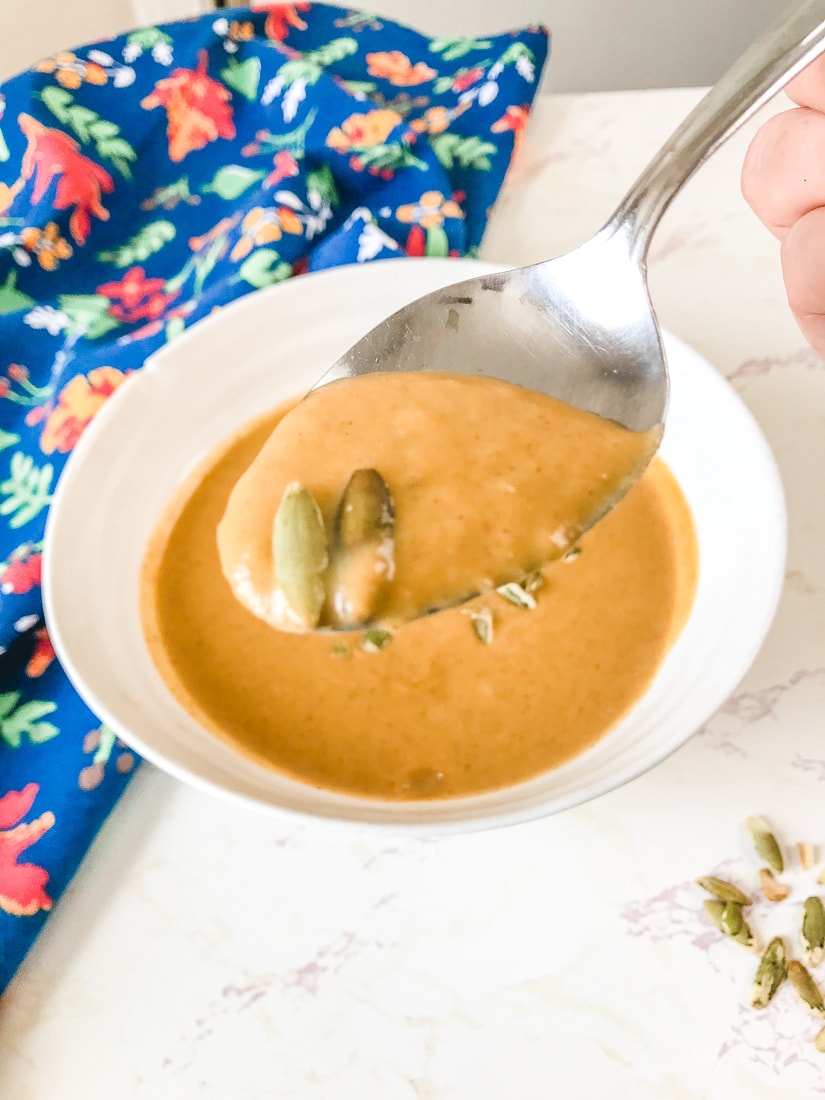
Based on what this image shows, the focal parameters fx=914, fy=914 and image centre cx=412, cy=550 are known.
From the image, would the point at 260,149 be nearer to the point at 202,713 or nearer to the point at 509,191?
the point at 509,191

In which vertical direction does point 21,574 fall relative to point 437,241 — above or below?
below

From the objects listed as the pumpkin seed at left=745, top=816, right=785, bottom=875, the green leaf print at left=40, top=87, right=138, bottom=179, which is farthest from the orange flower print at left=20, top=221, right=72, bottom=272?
the pumpkin seed at left=745, top=816, right=785, bottom=875

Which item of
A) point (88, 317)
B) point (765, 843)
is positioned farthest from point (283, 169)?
point (765, 843)

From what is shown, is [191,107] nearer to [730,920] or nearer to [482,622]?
[482,622]

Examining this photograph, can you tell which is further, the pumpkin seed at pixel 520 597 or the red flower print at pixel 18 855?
the pumpkin seed at pixel 520 597

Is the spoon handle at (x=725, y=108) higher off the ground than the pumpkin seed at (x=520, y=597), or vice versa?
the spoon handle at (x=725, y=108)

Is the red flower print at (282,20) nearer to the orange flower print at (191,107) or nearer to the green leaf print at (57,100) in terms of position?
the orange flower print at (191,107)

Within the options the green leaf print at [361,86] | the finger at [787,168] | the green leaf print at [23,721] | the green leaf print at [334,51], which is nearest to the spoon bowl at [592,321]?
the finger at [787,168]
